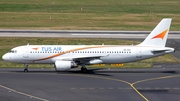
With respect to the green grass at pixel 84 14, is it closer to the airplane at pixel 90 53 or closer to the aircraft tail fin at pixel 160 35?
the airplane at pixel 90 53

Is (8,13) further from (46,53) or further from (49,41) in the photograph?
(46,53)

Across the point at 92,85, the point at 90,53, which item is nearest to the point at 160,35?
the point at 90,53

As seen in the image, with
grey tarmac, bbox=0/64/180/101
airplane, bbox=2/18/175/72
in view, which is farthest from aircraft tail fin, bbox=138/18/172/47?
grey tarmac, bbox=0/64/180/101

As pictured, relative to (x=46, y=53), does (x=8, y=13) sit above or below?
above

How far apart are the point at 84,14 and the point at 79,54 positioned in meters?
74.8

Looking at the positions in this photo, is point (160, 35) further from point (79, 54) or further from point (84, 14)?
point (84, 14)

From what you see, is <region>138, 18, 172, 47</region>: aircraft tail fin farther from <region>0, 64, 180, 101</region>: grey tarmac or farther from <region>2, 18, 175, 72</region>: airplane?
<region>0, 64, 180, 101</region>: grey tarmac

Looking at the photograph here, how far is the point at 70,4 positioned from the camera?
557 ft

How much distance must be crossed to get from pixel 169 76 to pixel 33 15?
257ft

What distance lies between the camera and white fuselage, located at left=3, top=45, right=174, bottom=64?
6125 cm

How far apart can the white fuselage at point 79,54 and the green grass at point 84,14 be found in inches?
1847

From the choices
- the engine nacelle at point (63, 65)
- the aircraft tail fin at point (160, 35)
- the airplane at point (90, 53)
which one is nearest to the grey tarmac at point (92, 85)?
the engine nacelle at point (63, 65)

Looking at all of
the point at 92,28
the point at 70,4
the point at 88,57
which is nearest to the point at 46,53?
the point at 88,57

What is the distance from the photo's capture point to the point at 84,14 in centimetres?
13550
